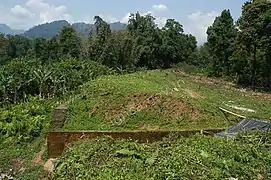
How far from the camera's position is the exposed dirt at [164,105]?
15.4 metres

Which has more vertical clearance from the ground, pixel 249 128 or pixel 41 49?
pixel 41 49

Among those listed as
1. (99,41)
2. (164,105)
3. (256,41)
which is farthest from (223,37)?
(164,105)

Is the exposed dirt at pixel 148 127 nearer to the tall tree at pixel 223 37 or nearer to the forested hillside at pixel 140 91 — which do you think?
the forested hillside at pixel 140 91

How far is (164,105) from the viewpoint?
15.9m

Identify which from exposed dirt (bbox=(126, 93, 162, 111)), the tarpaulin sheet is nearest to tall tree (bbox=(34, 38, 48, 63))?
exposed dirt (bbox=(126, 93, 162, 111))

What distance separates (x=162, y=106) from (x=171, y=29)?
31442mm

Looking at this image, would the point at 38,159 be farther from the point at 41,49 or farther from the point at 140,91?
the point at 41,49

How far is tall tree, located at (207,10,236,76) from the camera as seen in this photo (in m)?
34.4

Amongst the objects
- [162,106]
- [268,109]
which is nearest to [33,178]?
[162,106]

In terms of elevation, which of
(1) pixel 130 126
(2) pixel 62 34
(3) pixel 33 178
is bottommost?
(3) pixel 33 178

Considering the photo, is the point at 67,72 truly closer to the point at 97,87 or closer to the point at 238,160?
the point at 97,87

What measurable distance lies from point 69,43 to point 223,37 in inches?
582

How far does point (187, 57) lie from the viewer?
4747 centimetres

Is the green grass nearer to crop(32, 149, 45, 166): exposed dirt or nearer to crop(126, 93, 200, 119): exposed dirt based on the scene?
crop(126, 93, 200, 119): exposed dirt
